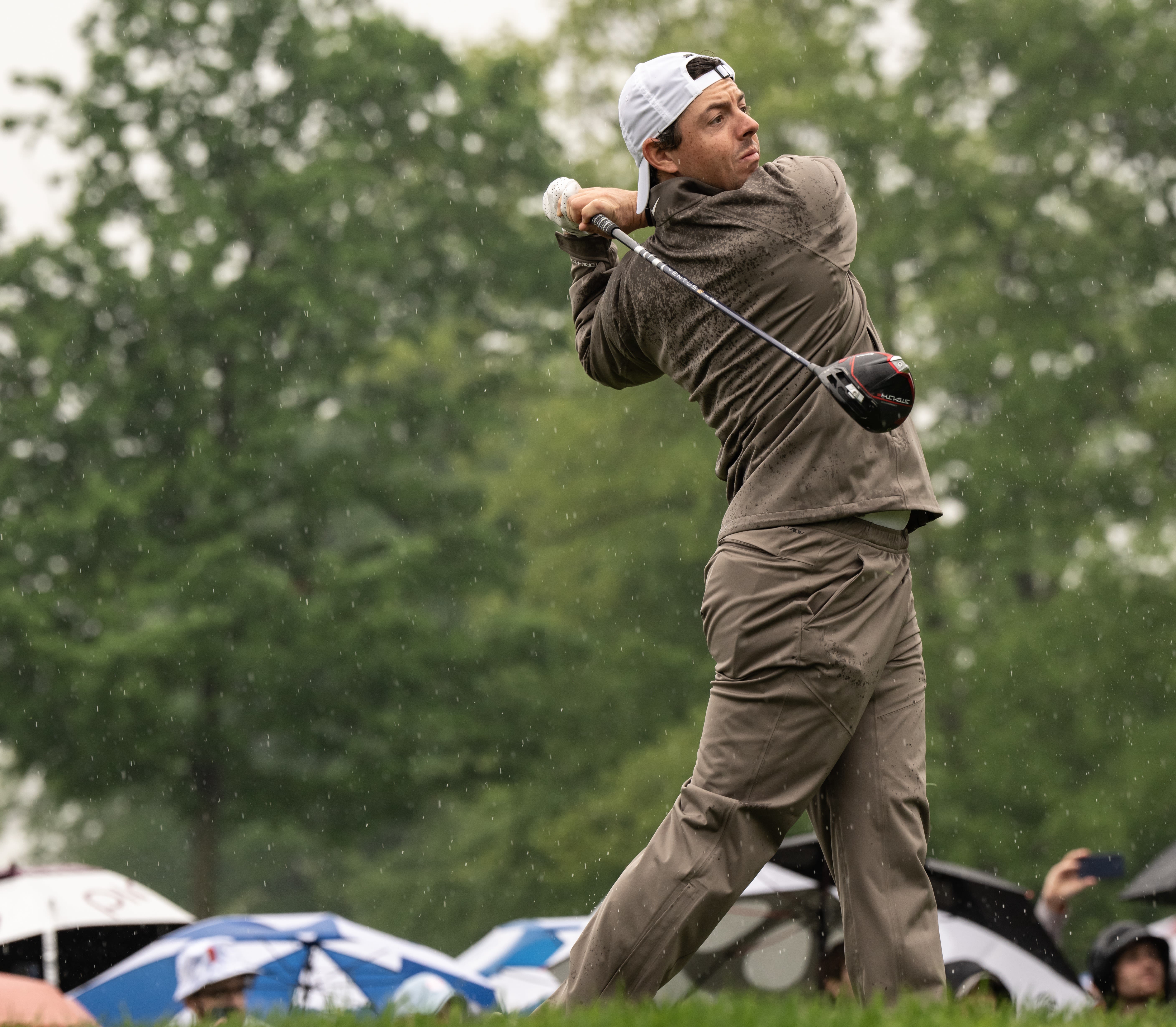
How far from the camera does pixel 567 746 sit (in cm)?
2469

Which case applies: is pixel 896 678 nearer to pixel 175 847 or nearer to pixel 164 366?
pixel 164 366

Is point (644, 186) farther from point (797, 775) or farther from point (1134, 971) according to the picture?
point (1134, 971)

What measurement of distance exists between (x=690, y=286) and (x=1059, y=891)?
541 centimetres

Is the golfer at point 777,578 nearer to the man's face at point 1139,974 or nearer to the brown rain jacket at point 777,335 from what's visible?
the brown rain jacket at point 777,335

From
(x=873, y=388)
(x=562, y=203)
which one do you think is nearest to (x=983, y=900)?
(x=562, y=203)

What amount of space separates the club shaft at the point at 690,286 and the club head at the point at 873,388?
0.08 meters

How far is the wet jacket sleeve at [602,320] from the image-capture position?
13.6 feet

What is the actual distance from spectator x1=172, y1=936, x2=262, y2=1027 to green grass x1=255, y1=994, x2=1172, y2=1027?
497 centimetres

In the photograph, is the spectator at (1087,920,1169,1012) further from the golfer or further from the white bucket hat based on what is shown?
the golfer

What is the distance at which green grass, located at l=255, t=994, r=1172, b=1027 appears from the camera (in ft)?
10.5

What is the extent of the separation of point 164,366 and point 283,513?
255 cm

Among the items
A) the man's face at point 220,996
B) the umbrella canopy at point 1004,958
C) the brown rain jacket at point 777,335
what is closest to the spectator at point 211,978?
the man's face at point 220,996

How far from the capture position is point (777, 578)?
3754 mm

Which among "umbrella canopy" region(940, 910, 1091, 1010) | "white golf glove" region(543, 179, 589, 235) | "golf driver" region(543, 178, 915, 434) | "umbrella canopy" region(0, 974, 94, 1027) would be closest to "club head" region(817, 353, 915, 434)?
"golf driver" region(543, 178, 915, 434)
